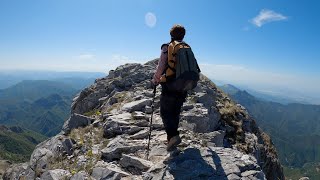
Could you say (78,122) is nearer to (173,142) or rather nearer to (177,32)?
(173,142)

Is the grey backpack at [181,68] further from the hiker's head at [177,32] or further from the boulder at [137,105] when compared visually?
the boulder at [137,105]

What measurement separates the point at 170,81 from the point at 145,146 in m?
4.38

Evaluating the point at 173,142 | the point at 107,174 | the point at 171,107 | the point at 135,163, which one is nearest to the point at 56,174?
the point at 107,174

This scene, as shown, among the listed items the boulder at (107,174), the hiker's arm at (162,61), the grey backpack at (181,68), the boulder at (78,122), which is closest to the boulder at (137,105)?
the boulder at (78,122)

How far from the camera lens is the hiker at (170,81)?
40.6 ft

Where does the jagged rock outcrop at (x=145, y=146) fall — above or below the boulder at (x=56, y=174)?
above

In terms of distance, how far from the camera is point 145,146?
49.9 feet

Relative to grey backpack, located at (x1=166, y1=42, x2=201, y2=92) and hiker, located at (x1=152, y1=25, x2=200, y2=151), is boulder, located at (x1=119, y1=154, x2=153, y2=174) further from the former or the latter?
grey backpack, located at (x1=166, y1=42, x2=201, y2=92)

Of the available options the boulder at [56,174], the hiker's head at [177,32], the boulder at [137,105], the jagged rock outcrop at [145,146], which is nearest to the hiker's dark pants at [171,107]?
the jagged rock outcrop at [145,146]

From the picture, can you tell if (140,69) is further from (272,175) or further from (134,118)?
(272,175)

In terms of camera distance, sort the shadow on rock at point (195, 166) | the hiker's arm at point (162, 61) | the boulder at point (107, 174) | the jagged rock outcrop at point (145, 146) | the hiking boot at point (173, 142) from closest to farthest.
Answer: the shadow on rock at point (195, 166) < the jagged rock outcrop at point (145, 146) < the boulder at point (107, 174) < the hiker's arm at point (162, 61) < the hiking boot at point (173, 142)

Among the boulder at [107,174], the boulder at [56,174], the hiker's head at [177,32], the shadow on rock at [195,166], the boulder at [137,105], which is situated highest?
the hiker's head at [177,32]

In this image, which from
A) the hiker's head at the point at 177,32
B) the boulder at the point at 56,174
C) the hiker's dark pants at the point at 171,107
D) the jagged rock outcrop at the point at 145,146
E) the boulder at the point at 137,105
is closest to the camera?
the jagged rock outcrop at the point at 145,146

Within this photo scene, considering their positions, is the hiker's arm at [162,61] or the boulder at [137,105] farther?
the boulder at [137,105]
